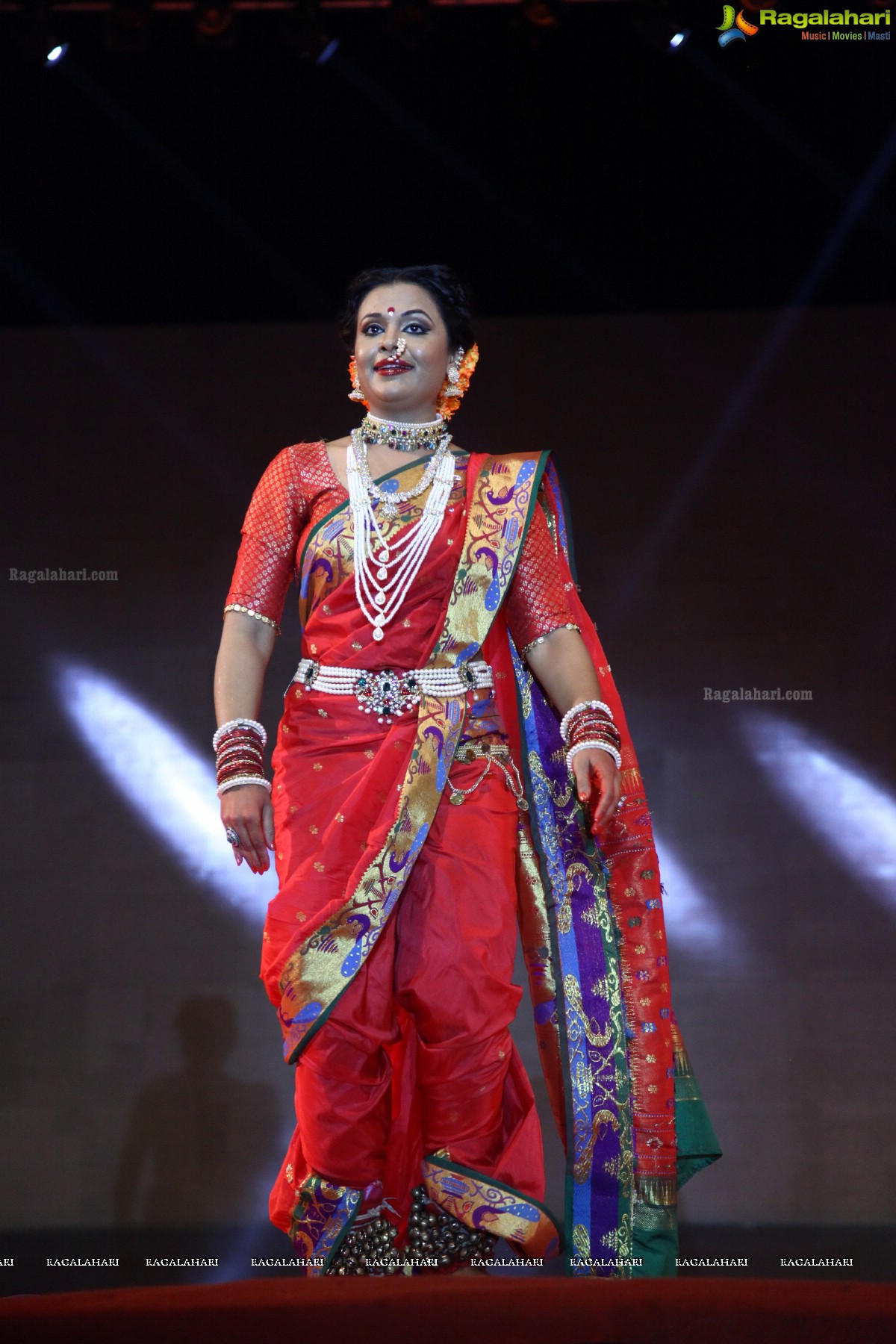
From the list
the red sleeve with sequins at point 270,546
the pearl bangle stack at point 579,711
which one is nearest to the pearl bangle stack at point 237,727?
the red sleeve with sequins at point 270,546

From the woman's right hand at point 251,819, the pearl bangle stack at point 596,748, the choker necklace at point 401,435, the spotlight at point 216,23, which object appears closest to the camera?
the woman's right hand at point 251,819

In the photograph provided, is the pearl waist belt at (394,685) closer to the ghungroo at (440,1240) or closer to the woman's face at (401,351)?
the woman's face at (401,351)

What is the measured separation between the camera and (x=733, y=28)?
3.87 meters

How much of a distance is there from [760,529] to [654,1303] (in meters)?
3.61

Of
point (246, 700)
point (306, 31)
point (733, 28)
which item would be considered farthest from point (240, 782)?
point (733, 28)

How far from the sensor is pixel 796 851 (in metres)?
4.19

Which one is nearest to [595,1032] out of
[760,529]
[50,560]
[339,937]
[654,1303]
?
[339,937]

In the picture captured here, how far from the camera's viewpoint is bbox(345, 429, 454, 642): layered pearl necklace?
237cm

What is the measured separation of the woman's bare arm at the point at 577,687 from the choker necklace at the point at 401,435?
17.8 inches

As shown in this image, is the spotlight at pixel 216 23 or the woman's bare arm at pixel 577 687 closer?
the woman's bare arm at pixel 577 687

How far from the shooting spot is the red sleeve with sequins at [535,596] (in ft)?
8.04

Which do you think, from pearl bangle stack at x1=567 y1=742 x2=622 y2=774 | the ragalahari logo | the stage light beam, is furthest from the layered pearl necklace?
the ragalahari logo

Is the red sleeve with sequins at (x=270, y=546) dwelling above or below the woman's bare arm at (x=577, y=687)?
above

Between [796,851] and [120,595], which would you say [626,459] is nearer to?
[796,851]
